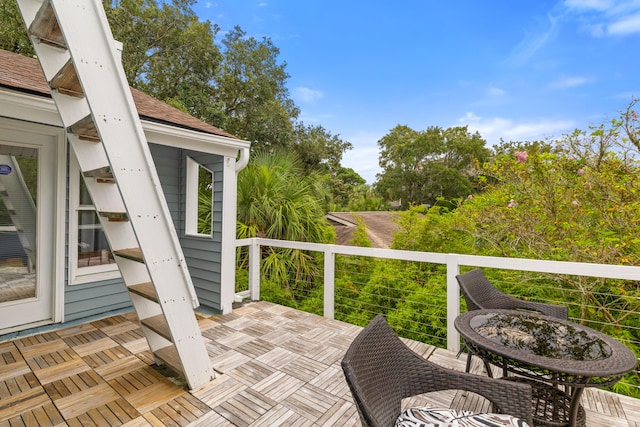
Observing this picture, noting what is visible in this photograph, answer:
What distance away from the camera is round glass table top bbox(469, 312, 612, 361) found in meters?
1.70

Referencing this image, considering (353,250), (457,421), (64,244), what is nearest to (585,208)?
(353,250)

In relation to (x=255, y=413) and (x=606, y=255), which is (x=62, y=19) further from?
(x=606, y=255)

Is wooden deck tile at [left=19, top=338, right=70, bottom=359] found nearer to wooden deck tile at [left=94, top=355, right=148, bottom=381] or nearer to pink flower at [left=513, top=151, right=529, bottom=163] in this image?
wooden deck tile at [left=94, top=355, right=148, bottom=381]

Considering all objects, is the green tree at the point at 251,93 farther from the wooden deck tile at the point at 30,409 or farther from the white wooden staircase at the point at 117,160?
the wooden deck tile at the point at 30,409

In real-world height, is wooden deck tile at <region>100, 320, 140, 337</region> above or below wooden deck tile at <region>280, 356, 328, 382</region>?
Result: below

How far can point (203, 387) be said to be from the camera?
8.11 ft

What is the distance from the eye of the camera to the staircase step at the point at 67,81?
1.94 meters

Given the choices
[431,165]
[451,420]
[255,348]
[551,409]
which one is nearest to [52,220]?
[255,348]

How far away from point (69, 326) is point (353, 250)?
348 cm

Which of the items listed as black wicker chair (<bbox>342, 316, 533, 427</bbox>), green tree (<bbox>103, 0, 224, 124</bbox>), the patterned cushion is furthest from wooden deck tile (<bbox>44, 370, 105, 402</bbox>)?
green tree (<bbox>103, 0, 224, 124</bbox>)

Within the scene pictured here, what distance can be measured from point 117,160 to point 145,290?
3.35 ft

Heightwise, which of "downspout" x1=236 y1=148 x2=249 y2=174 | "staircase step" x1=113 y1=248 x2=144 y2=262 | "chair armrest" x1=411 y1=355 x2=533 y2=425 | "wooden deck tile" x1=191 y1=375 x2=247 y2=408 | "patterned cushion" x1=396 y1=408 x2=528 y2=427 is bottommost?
"wooden deck tile" x1=191 y1=375 x2=247 y2=408

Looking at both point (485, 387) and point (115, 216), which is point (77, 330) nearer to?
point (115, 216)

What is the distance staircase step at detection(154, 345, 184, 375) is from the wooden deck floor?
0.15 m
